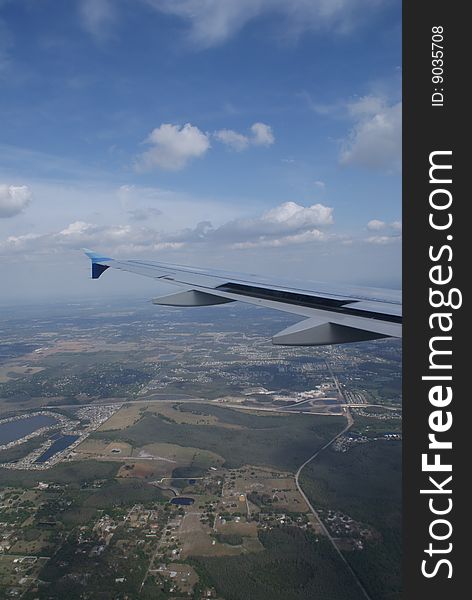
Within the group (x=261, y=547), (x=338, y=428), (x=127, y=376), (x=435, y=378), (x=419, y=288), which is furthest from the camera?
(x=127, y=376)

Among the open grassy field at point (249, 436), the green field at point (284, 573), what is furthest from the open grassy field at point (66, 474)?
the green field at point (284, 573)

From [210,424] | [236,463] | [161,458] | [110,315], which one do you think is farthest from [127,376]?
[110,315]

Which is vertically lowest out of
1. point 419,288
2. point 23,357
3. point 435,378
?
point 23,357

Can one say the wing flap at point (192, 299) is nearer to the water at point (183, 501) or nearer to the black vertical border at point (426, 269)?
the black vertical border at point (426, 269)

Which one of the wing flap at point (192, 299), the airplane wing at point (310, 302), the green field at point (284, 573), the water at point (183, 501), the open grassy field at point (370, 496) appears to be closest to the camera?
the airplane wing at point (310, 302)

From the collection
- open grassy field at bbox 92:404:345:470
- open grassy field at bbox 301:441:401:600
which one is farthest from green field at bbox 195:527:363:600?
open grassy field at bbox 92:404:345:470

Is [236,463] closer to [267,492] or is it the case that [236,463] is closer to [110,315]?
[267,492]
